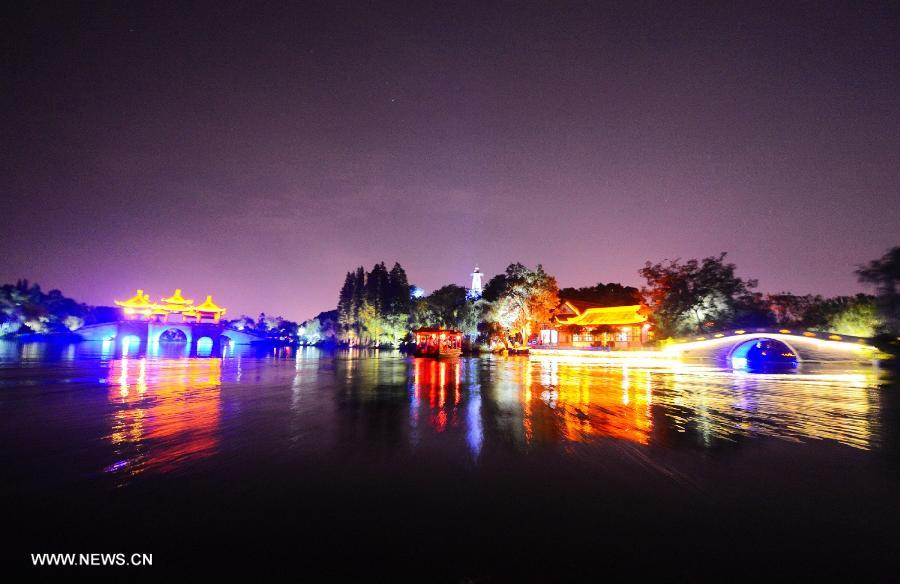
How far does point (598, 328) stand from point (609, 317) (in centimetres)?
229

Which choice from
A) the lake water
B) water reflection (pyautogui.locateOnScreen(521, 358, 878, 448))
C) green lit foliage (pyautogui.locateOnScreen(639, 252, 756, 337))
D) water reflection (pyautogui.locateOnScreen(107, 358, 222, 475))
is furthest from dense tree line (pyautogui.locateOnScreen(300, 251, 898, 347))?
water reflection (pyautogui.locateOnScreen(107, 358, 222, 475))

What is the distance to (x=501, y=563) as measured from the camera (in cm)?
333

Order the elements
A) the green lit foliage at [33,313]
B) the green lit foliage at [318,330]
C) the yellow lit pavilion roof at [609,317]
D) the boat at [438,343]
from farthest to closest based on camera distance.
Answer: the green lit foliage at [318,330], the green lit foliage at [33,313], the yellow lit pavilion roof at [609,317], the boat at [438,343]

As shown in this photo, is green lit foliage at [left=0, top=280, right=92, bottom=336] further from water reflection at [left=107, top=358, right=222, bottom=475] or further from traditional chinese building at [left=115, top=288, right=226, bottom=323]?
water reflection at [left=107, top=358, right=222, bottom=475]

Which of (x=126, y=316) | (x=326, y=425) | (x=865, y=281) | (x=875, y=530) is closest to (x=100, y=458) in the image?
(x=326, y=425)

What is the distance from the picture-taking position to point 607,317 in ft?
189

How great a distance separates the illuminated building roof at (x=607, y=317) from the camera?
54.8 meters

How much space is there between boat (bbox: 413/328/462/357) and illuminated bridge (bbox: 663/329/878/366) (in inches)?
852

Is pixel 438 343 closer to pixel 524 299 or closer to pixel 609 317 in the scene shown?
pixel 524 299

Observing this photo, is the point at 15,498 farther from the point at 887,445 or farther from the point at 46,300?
the point at 46,300

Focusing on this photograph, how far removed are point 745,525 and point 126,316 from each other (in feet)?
372

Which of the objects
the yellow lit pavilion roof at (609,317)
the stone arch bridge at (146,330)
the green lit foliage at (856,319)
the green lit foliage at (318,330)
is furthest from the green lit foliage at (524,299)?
the green lit foliage at (318,330)

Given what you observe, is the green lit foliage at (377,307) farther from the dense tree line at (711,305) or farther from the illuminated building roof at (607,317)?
the dense tree line at (711,305)

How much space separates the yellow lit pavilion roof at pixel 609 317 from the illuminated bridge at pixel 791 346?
1446 centimetres
